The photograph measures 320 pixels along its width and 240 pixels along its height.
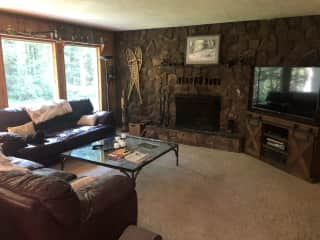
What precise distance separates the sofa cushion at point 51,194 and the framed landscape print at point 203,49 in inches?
168

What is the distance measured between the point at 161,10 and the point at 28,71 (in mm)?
2710

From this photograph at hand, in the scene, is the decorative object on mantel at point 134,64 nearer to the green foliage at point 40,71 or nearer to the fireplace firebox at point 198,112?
the green foliage at point 40,71

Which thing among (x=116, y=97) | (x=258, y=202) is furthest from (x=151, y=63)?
(x=258, y=202)

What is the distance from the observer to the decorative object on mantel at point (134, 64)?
19.7ft

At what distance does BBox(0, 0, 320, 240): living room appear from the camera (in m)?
1.84

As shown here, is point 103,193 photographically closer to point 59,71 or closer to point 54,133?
point 54,133

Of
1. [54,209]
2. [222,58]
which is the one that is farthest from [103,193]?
[222,58]

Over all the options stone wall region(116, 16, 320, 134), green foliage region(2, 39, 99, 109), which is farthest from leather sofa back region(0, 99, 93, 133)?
stone wall region(116, 16, 320, 134)

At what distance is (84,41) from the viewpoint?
5449 millimetres

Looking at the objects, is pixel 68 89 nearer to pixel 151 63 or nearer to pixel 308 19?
pixel 151 63

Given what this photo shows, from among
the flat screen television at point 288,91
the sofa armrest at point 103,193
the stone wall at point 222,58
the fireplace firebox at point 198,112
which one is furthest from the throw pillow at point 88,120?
the sofa armrest at point 103,193

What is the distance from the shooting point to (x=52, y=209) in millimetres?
1279

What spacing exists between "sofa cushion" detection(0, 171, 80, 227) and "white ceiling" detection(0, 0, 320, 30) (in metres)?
2.67

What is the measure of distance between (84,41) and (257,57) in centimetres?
356
